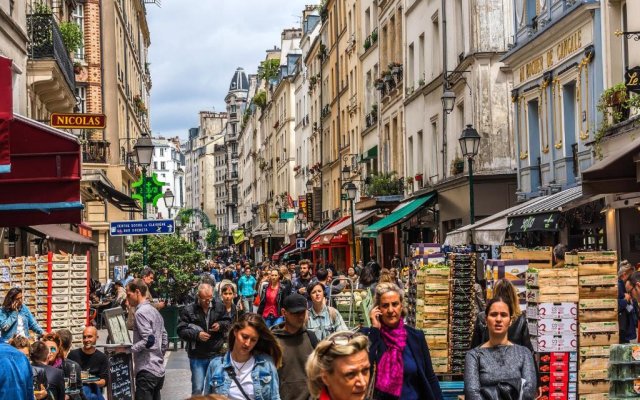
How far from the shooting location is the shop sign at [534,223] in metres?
19.7

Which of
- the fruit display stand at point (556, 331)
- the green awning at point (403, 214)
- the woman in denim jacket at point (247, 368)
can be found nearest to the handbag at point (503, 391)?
the woman in denim jacket at point (247, 368)

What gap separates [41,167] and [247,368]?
21.4ft

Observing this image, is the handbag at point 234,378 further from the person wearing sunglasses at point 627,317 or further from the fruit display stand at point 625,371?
the person wearing sunglasses at point 627,317

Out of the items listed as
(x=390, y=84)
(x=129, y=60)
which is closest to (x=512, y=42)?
(x=390, y=84)

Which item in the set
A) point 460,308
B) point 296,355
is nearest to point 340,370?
point 296,355

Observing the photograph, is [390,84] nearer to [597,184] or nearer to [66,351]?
[597,184]

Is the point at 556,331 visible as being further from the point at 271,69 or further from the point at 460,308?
the point at 271,69

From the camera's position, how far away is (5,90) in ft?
35.4

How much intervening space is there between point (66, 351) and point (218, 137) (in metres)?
178

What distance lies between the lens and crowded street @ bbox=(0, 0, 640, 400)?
8.05 meters

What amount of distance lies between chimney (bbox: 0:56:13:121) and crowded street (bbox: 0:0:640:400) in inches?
0.8

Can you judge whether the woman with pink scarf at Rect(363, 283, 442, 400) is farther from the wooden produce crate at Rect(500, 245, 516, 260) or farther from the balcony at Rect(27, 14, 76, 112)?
the balcony at Rect(27, 14, 76, 112)

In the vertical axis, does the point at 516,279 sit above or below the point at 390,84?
below

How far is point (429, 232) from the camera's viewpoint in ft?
119
